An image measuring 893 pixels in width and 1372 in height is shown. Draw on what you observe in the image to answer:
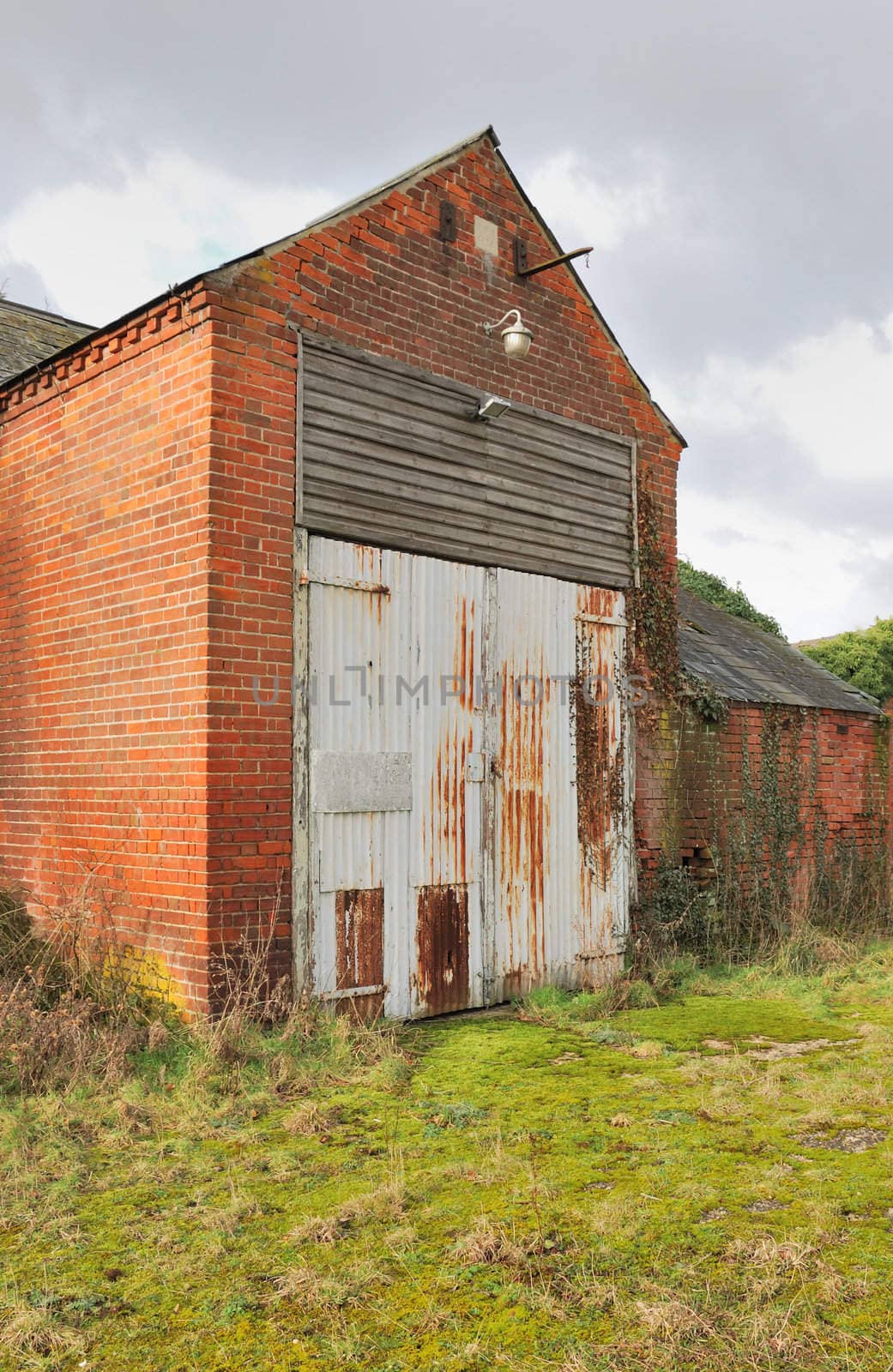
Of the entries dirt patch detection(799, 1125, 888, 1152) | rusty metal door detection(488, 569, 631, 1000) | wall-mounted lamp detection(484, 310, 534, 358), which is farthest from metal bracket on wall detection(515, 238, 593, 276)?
dirt patch detection(799, 1125, 888, 1152)

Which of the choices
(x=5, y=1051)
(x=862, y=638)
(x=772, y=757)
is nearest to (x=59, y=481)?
(x=5, y=1051)

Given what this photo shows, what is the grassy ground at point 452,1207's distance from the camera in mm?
3168

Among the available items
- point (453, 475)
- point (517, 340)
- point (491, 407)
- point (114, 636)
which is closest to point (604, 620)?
point (453, 475)

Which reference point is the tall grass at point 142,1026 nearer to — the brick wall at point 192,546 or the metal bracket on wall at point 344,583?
the brick wall at point 192,546

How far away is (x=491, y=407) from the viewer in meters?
7.85

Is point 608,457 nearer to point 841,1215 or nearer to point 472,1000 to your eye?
point 472,1000

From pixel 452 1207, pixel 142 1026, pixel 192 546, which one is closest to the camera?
pixel 452 1207

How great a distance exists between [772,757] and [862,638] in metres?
7.66

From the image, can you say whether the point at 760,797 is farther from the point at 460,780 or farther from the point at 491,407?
the point at 491,407

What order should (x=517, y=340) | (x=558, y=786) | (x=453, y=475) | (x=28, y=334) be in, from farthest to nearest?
(x=28, y=334) → (x=558, y=786) → (x=453, y=475) → (x=517, y=340)

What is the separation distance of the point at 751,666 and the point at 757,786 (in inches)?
82.0

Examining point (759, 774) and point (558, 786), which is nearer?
point (558, 786)

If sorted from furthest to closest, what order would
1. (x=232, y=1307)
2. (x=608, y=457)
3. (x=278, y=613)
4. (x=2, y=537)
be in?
(x=608, y=457) → (x=2, y=537) → (x=278, y=613) → (x=232, y=1307)

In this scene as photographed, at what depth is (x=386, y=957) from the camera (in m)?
7.04
